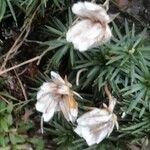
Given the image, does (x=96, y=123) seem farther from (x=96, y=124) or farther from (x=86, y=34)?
(x=86, y=34)

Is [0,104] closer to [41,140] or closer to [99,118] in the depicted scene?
[41,140]

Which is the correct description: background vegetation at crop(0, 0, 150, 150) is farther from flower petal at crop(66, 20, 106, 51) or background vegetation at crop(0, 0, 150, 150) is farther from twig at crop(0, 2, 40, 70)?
flower petal at crop(66, 20, 106, 51)

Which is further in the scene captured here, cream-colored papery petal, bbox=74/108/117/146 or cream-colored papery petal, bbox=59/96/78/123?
cream-colored papery petal, bbox=59/96/78/123

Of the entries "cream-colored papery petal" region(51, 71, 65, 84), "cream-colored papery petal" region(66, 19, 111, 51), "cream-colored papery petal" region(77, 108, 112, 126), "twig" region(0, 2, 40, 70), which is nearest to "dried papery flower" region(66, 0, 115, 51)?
"cream-colored papery petal" region(66, 19, 111, 51)

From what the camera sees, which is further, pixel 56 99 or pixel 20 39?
pixel 20 39

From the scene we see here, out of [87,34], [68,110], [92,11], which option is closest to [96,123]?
[68,110]

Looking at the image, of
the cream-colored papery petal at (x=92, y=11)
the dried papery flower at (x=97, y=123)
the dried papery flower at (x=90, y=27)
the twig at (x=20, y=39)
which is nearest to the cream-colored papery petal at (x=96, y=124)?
the dried papery flower at (x=97, y=123)

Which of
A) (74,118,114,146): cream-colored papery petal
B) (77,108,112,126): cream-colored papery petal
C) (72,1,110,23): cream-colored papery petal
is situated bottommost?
(74,118,114,146): cream-colored papery petal
